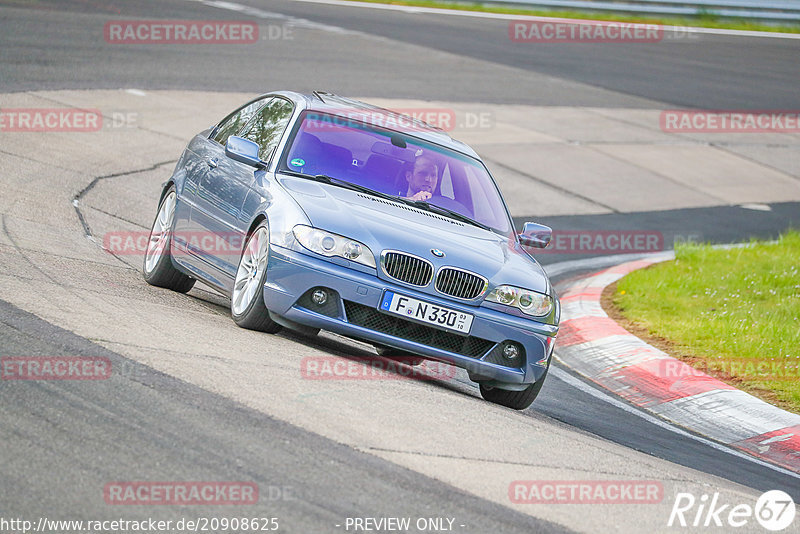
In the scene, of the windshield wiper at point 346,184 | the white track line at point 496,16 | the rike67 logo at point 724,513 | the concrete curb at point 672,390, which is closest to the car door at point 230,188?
the windshield wiper at point 346,184

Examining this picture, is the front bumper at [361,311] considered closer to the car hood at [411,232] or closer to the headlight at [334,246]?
the headlight at [334,246]

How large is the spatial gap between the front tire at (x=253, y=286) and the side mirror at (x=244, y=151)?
592 mm

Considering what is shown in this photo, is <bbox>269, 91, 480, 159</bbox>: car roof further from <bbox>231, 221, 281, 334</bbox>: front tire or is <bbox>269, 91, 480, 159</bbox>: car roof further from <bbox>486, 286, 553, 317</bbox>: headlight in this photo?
<bbox>486, 286, 553, 317</bbox>: headlight

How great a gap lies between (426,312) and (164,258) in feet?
8.65

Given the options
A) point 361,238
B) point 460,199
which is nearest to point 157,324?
point 361,238

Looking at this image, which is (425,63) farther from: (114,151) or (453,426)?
(453,426)

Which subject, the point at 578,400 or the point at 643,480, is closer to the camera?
the point at 643,480

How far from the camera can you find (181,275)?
353 inches

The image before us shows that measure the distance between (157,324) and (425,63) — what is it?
738 inches

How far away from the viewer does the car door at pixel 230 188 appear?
790cm

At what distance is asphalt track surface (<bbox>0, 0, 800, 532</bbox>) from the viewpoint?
479 cm

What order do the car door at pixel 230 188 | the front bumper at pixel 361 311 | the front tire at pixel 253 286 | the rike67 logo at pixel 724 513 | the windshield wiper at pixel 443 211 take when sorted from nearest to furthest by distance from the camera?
the rike67 logo at pixel 724 513 → the front bumper at pixel 361 311 → the front tire at pixel 253 286 → the car door at pixel 230 188 → the windshield wiper at pixel 443 211

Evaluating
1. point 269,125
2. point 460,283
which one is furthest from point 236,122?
point 460,283

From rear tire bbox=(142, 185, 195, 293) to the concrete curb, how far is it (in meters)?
3.29
